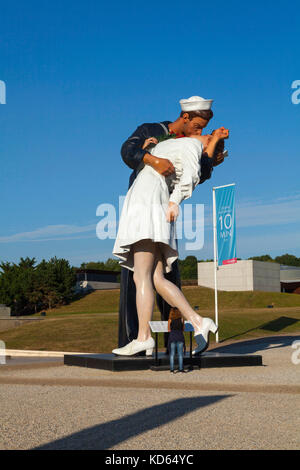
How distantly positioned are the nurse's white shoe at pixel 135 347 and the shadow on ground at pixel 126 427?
277cm

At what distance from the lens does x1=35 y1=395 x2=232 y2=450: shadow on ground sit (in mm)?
3436

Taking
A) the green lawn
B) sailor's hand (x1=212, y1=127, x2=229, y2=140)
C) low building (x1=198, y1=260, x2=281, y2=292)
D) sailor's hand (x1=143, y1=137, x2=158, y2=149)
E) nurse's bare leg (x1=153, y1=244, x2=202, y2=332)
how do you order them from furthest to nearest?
low building (x1=198, y1=260, x2=281, y2=292), the green lawn, sailor's hand (x1=212, y1=127, x2=229, y2=140), sailor's hand (x1=143, y1=137, x2=158, y2=149), nurse's bare leg (x1=153, y1=244, x2=202, y2=332)

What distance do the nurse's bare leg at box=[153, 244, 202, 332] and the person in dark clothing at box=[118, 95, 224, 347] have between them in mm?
767

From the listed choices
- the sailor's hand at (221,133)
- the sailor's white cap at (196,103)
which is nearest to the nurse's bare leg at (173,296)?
the sailor's hand at (221,133)

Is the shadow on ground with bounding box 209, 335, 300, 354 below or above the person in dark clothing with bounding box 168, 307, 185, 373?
below

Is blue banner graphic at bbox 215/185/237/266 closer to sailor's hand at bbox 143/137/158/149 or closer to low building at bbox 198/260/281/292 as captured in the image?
sailor's hand at bbox 143/137/158/149

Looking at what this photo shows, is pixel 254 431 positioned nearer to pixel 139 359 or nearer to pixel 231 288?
pixel 139 359

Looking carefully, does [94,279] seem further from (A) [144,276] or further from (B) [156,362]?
(A) [144,276]

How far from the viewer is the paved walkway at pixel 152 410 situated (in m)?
3.52

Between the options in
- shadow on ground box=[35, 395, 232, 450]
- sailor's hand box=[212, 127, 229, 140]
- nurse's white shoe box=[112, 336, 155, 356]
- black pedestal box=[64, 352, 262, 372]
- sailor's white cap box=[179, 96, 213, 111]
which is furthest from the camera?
sailor's hand box=[212, 127, 229, 140]

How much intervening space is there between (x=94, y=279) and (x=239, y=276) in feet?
67.8

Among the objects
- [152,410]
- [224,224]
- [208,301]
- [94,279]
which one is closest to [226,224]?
[224,224]

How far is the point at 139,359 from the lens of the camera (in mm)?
7754

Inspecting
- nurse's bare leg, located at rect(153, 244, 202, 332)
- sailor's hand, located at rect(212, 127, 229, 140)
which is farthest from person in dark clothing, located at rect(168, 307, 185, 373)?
sailor's hand, located at rect(212, 127, 229, 140)
